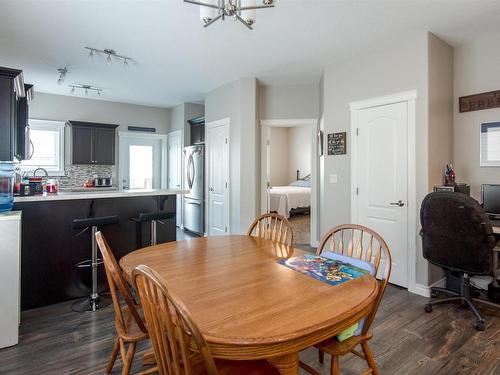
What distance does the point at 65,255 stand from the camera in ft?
Result: 9.67

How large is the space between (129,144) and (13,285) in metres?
4.88

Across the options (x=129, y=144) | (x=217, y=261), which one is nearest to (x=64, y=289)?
(x=217, y=261)

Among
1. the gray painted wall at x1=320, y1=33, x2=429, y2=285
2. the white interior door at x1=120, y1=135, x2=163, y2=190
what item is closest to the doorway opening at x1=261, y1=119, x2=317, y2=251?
the gray painted wall at x1=320, y1=33, x2=429, y2=285

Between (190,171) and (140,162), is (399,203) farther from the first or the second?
(140,162)

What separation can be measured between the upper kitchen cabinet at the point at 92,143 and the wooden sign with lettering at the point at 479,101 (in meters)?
5.95

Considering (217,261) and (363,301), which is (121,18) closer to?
(217,261)

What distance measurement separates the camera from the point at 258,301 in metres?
1.18

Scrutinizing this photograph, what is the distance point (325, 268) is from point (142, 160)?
6.18 meters

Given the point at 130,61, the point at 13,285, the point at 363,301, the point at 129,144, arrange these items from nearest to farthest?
the point at 363,301
the point at 13,285
the point at 130,61
the point at 129,144

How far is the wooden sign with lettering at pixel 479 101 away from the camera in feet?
10.1

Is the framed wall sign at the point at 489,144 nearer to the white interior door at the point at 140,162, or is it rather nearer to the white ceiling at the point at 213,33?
the white ceiling at the point at 213,33

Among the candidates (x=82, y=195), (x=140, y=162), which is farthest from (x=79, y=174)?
(x=82, y=195)

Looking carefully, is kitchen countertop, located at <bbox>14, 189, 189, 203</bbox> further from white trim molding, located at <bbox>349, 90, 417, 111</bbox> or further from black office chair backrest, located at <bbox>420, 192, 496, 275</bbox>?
black office chair backrest, located at <bbox>420, 192, 496, 275</bbox>

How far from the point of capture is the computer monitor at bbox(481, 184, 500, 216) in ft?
9.46
